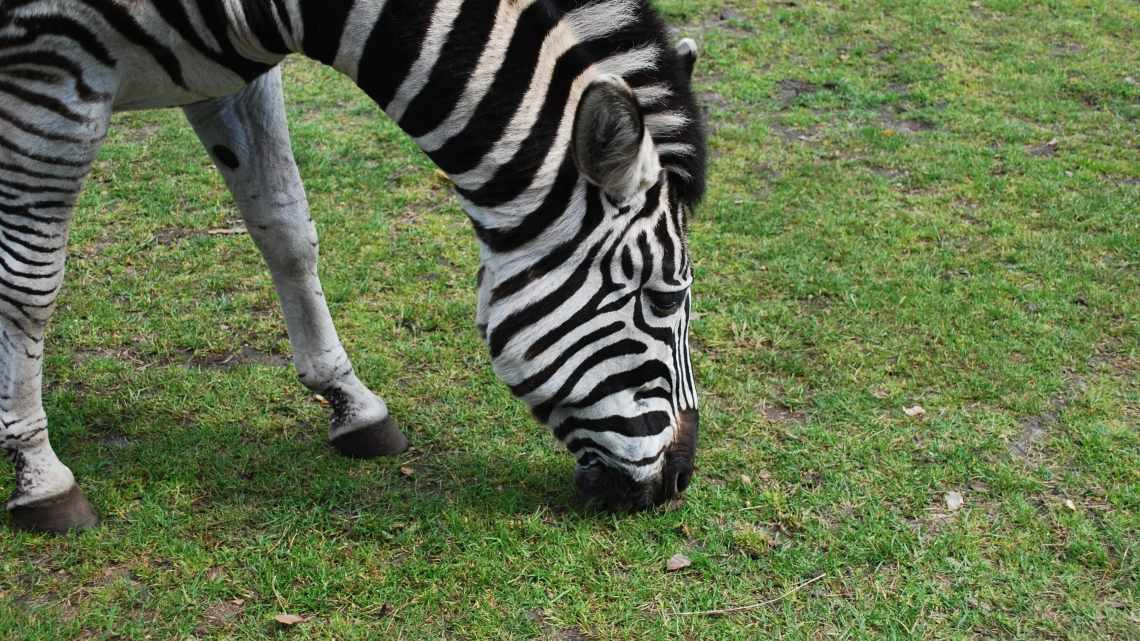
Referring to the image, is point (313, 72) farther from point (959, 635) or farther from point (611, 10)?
point (959, 635)

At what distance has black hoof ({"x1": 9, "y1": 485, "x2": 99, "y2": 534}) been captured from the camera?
373cm

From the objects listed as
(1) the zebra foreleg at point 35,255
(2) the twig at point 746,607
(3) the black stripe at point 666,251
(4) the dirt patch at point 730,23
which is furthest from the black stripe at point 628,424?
(4) the dirt patch at point 730,23

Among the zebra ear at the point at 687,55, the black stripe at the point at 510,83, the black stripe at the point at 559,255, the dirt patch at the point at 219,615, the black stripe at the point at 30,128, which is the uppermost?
the black stripe at the point at 30,128

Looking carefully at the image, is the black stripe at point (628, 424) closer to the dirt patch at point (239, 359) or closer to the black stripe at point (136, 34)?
the black stripe at point (136, 34)

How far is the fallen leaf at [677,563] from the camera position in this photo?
3.58m

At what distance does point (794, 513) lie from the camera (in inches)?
152

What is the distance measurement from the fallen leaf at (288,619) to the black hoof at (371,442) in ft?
3.23

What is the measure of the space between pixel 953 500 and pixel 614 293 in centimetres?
175

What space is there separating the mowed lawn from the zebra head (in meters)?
0.56

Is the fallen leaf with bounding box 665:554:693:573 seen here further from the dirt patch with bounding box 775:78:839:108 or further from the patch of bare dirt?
the dirt patch with bounding box 775:78:839:108

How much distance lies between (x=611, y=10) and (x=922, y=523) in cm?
229

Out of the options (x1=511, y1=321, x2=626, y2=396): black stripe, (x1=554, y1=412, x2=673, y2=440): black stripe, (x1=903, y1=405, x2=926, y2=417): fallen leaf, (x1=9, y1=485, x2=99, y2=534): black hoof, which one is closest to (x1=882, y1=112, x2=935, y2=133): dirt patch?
(x1=903, y1=405, x2=926, y2=417): fallen leaf

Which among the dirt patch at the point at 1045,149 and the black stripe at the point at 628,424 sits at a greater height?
the black stripe at the point at 628,424

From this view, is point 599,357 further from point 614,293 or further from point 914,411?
point 914,411
